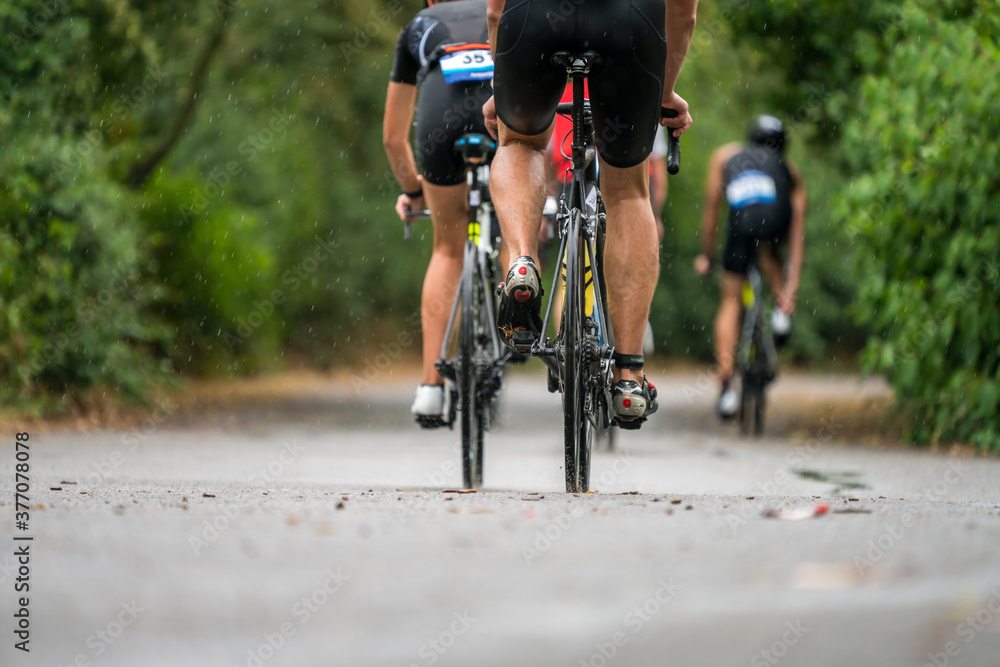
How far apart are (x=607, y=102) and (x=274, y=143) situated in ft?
35.4

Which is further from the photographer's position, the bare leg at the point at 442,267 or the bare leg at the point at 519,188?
the bare leg at the point at 442,267

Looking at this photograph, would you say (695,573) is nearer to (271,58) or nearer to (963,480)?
(963,480)

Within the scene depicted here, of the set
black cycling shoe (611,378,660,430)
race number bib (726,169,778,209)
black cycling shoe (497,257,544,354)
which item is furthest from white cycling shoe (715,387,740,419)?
black cycling shoe (497,257,544,354)

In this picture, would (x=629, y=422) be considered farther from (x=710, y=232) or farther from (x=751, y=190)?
(x=710, y=232)

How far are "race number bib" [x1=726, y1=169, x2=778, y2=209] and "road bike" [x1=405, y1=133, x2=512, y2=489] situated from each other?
4.22 m

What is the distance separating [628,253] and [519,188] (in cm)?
50

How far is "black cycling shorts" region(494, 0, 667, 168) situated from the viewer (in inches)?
173

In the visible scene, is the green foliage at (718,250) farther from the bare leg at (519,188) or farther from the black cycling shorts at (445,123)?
the bare leg at (519,188)

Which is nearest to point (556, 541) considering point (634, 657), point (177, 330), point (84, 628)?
point (634, 657)

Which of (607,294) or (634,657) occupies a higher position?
(607,294)

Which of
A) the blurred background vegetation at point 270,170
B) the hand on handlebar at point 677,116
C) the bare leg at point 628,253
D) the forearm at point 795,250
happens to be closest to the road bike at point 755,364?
the forearm at point 795,250

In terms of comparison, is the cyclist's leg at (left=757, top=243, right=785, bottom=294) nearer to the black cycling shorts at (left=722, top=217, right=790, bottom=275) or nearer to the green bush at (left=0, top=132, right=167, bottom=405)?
the black cycling shorts at (left=722, top=217, right=790, bottom=275)

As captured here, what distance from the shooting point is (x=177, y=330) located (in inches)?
481

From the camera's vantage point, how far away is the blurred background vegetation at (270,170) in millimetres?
7199
